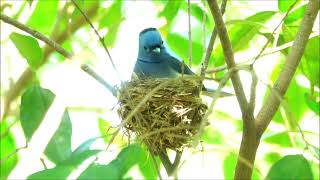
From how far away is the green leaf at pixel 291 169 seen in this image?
6.07 feet

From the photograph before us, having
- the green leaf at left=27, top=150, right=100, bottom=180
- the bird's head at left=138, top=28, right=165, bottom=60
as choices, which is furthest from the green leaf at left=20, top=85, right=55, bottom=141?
the bird's head at left=138, top=28, right=165, bottom=60

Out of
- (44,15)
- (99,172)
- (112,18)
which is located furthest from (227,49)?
(44,15)

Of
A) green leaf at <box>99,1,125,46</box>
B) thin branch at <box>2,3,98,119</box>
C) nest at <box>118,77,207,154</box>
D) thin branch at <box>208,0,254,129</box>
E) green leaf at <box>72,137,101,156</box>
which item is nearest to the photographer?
green leaf at <box>72,137,101,156</box>

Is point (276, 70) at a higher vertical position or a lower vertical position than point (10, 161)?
higher

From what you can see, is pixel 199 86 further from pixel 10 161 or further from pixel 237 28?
pixel 10 161

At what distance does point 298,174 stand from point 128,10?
5.55 ft

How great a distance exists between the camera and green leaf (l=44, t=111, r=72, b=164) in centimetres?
191

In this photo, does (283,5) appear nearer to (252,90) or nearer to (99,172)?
(252,90)

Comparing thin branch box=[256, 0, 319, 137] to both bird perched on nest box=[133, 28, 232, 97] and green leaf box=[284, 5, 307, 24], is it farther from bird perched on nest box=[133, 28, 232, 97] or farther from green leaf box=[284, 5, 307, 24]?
bird perched on nest box=[133, 28, 232, 97]

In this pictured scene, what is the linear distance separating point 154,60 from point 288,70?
1317 millimetres

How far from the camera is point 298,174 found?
1.87 meters

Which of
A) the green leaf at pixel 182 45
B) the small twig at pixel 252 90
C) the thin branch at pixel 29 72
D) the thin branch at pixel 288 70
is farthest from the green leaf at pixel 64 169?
the thin branch at pixel 29 72

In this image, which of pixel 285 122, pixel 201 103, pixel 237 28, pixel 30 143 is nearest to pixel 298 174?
pixel 30 143

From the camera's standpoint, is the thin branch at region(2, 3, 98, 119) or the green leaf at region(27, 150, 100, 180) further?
the thin branch at region(2, 3, 98, 119)
